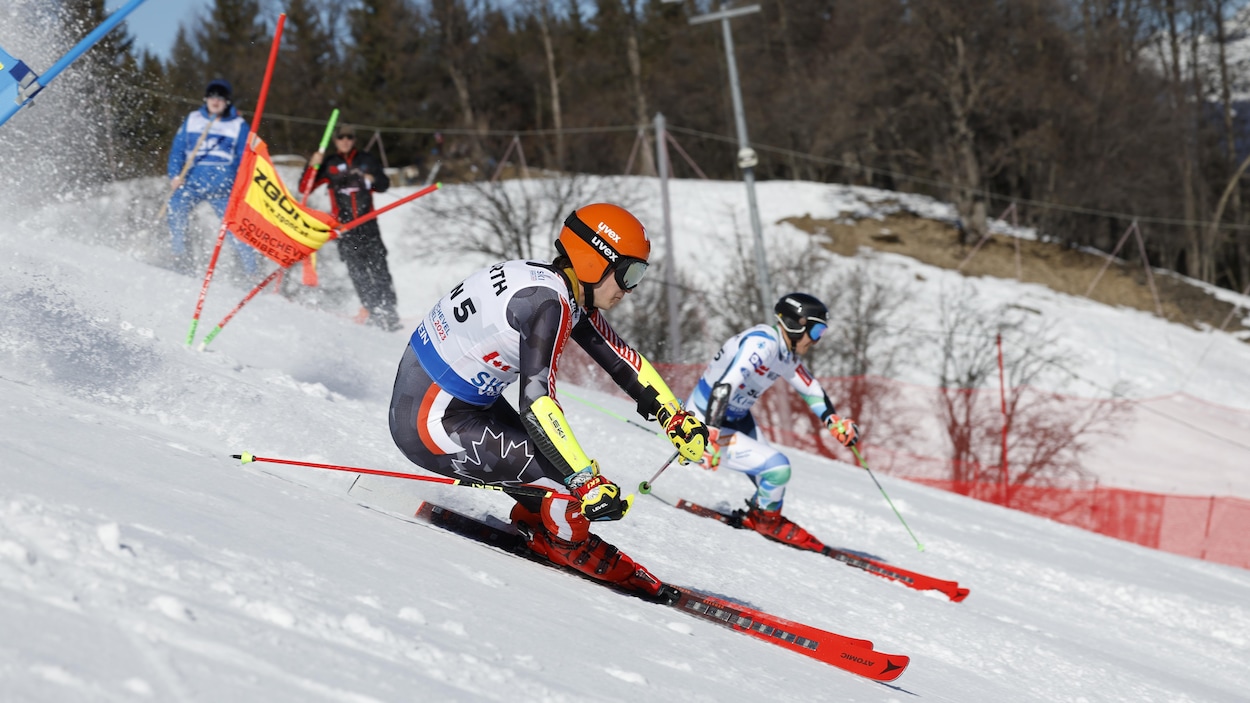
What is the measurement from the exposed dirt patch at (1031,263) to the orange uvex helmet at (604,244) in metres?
30.1

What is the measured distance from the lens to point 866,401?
765 inches

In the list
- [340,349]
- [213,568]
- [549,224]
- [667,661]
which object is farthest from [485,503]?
[549,224]

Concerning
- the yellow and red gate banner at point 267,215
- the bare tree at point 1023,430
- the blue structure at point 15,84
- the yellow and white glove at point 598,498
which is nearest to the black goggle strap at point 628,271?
the yellow and white glove at point 598,498

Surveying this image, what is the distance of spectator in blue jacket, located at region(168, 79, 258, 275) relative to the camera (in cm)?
1021

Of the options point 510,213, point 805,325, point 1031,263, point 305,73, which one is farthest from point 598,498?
point 305,73

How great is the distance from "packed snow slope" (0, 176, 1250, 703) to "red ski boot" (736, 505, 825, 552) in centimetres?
59

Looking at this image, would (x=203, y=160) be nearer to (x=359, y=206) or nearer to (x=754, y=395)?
(x=359, y=206)

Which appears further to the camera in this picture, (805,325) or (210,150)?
(210,150)

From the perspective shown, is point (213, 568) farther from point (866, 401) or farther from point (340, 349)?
point (866, 401)

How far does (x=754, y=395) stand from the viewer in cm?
789

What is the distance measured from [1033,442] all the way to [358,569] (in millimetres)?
18187

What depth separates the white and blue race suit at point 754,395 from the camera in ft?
24.4

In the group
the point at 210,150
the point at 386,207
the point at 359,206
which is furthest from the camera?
the point at 359,206

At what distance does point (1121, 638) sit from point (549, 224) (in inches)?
944
